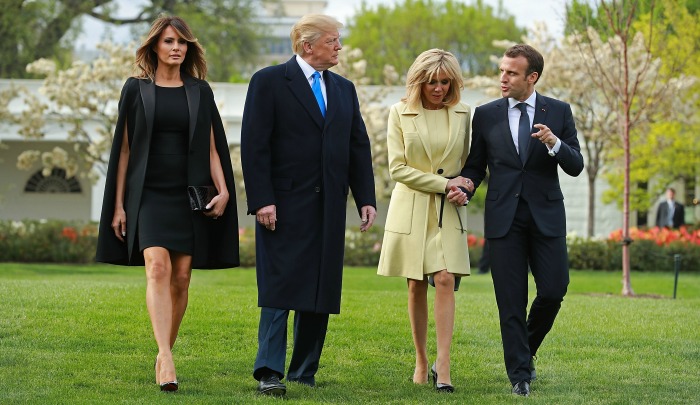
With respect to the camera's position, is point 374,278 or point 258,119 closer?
point 258,119

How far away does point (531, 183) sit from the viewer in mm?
7434

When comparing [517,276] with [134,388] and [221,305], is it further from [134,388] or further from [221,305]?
[221,305]

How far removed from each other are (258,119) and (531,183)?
1681mm

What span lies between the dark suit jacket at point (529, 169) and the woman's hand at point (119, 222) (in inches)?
85.3

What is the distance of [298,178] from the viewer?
722cm

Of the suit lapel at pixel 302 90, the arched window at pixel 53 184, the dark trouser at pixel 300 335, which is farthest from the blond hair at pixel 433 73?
the arched window at pixel 53 184

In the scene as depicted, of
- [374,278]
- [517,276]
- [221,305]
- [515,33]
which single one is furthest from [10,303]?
[515,33]

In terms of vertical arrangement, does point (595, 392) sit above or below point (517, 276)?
below

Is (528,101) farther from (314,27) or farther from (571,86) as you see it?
(571,86)

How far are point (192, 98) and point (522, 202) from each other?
2.06 metres

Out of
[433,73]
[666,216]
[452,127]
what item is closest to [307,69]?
[433,73]

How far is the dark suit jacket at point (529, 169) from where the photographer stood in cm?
740

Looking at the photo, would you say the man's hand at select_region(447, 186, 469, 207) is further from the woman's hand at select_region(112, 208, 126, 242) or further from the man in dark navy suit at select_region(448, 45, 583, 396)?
the woman's hand at select_region(112, 208, 126, 242)

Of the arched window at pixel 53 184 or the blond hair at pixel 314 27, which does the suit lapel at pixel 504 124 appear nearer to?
the blond hair at pixel 314 27
